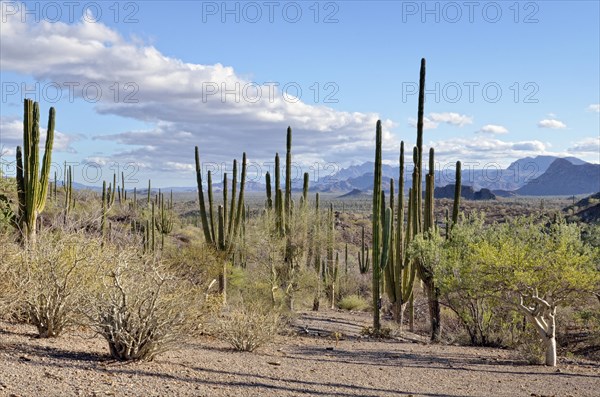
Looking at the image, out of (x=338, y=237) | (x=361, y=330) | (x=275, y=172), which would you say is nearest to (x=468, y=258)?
(x=361, y=330)

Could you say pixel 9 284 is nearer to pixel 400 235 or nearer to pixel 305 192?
pixel 400 235

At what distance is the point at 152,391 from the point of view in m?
9.52

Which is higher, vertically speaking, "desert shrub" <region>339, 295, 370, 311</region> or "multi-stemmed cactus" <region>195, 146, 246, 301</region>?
"multi-stemmed cactus" <region>195, 146, 246, 301</region>

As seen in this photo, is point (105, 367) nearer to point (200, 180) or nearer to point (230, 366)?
point (230, 366)

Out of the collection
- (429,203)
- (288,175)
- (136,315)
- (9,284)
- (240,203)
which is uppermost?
(288,175)

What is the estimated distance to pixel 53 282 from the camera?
11.9 meters

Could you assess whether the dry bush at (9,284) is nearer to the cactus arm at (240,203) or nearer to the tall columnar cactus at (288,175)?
the cactus arm at (240,203)

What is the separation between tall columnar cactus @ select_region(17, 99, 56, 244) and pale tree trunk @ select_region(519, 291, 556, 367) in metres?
12.4

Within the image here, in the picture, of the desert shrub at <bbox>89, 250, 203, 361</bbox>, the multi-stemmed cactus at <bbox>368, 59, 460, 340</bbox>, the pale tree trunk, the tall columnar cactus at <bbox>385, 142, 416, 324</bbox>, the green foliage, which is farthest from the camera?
the tall columnar cactus at <bbox>385, 142, 416, 324</bbox>

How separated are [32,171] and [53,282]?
19.4 feet

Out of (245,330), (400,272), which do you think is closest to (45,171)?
(245,330)

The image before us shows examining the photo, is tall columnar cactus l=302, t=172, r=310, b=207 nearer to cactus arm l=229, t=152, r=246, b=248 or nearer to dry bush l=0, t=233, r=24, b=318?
cactus arm l=229, t=152, r=246, b=248

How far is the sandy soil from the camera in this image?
9602 millimetres

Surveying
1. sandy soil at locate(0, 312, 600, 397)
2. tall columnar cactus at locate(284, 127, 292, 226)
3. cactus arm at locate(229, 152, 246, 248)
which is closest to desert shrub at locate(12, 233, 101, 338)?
sandy soil at locate(0, 312, 600, 397)
